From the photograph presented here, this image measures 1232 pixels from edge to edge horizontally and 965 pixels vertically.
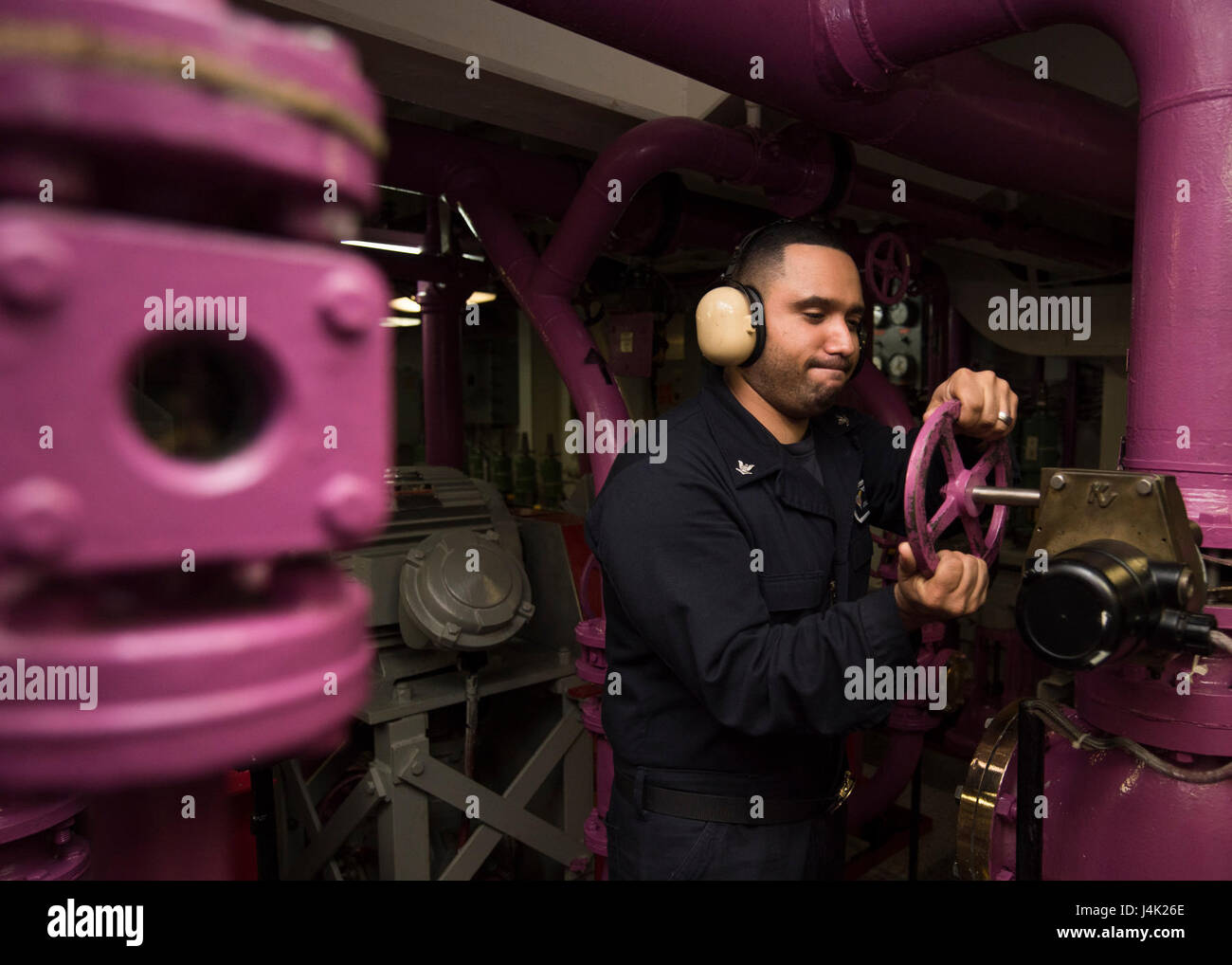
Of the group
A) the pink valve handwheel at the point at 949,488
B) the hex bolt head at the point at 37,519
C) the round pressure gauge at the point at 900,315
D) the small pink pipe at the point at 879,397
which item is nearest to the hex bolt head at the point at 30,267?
the hex bolt head at the point at 37,519

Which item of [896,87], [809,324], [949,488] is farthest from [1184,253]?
[896,87]

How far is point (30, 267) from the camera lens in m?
0.19

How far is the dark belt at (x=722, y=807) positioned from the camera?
4.90ft

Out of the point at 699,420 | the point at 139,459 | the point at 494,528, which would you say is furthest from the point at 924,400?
the point at 139,459

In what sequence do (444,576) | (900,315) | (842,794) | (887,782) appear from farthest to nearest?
1. (900,315)
2. (887,782)
3. (444,576)
4. (842,794)

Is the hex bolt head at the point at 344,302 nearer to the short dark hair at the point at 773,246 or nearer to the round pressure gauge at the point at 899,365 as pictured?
the short dark hair at the point at 773,246

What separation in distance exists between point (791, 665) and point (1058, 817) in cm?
51

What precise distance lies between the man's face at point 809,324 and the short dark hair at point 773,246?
14mm

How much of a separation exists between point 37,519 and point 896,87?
6.02 ft

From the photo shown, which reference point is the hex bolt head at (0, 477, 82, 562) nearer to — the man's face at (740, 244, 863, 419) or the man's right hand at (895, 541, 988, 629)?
the man's right hand at (895, 541, 988, 629)

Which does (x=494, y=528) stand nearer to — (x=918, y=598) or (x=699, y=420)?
(x=699, y=420)

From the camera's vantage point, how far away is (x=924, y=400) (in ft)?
A: 14.4

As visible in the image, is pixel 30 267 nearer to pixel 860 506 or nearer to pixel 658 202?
pixel 860 506

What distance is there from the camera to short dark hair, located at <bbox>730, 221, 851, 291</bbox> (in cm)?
148
